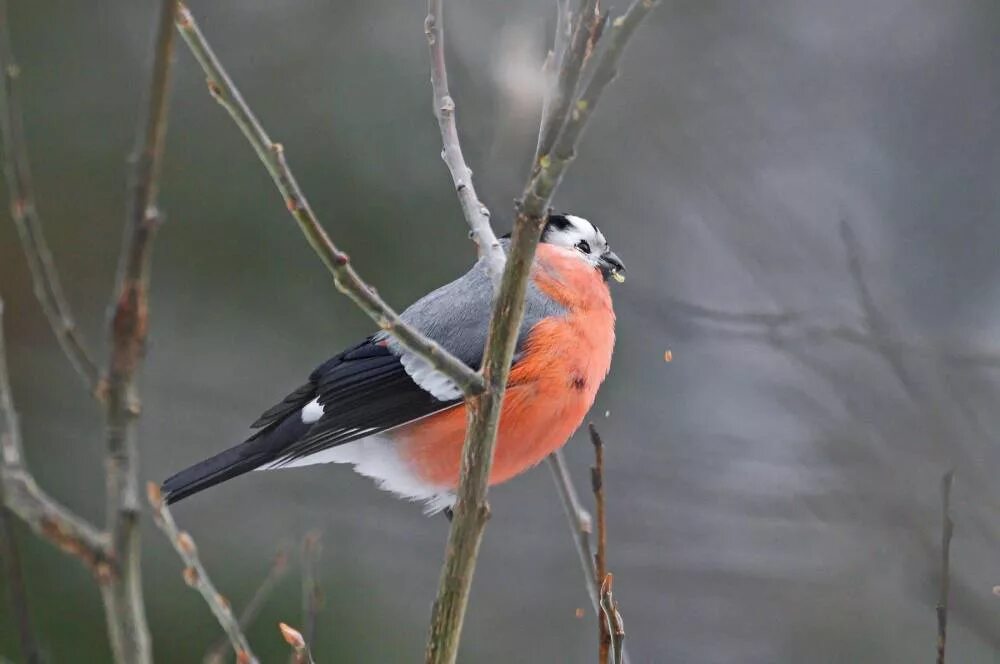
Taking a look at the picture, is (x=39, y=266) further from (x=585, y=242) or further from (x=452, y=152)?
(x=585, y=242)

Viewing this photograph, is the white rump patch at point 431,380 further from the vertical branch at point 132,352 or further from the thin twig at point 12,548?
the vertical branch at point 132,352

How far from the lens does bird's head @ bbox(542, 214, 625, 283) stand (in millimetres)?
2529

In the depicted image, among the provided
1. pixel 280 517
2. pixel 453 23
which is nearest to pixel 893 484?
pixel 453 23

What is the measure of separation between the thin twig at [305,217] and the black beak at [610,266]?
126 centimetres

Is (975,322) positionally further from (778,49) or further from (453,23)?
(453,23)

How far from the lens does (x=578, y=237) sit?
258cm

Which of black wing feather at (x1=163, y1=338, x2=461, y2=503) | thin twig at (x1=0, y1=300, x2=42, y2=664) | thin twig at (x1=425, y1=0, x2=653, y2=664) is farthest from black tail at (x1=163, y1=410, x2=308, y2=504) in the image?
thin twig at (x1=425, y1=0, x2=653, y2=664)

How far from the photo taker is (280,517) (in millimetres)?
3795

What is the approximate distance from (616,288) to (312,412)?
935 millimetres

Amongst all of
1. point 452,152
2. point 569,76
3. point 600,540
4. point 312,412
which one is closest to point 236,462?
point 312,412

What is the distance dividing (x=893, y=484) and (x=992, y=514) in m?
0.27

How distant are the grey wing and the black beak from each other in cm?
22

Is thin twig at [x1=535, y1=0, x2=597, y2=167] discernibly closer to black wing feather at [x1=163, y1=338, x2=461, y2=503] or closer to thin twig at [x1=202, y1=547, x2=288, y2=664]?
thin twig at [x1=202, y1=547, x2=288, y2=664]

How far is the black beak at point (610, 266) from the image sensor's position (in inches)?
99.3
